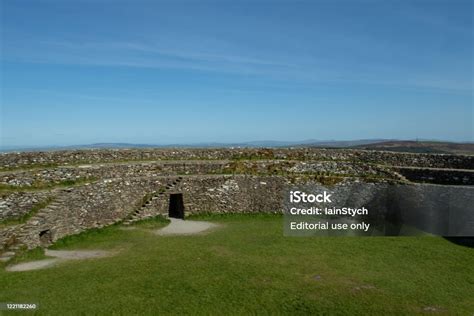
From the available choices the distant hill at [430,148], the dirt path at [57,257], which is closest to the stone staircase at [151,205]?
the dirt path at [57,257]

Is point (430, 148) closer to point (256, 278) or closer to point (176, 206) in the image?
point (176, 206)

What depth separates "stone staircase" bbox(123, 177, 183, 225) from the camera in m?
23.0

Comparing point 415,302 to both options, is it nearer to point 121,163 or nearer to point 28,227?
point 28,227

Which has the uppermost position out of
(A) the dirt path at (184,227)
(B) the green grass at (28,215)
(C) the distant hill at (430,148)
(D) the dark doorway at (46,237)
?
(C) the distant hill at (430,148)

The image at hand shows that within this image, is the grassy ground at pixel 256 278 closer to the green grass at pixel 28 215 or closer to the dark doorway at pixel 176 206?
the green grass at pixel 28 215

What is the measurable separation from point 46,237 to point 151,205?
6450mm

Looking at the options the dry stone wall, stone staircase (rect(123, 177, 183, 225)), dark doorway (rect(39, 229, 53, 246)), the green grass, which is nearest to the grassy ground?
dark doorway (rect(39, 229, 53, 246))

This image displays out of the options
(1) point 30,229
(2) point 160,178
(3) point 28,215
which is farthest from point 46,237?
(2) point 160,178

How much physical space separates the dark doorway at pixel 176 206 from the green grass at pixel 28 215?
788cm

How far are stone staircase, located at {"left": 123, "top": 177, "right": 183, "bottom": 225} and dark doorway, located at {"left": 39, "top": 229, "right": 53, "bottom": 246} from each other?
4.55m

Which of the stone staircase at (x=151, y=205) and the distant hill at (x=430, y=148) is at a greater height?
the distant hill at (x=430, y=148)

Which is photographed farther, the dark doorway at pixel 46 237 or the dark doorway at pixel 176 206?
the dark doorway at pixel 176 206

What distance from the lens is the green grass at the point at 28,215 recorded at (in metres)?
17.3

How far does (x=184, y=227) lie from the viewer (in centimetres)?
2214
